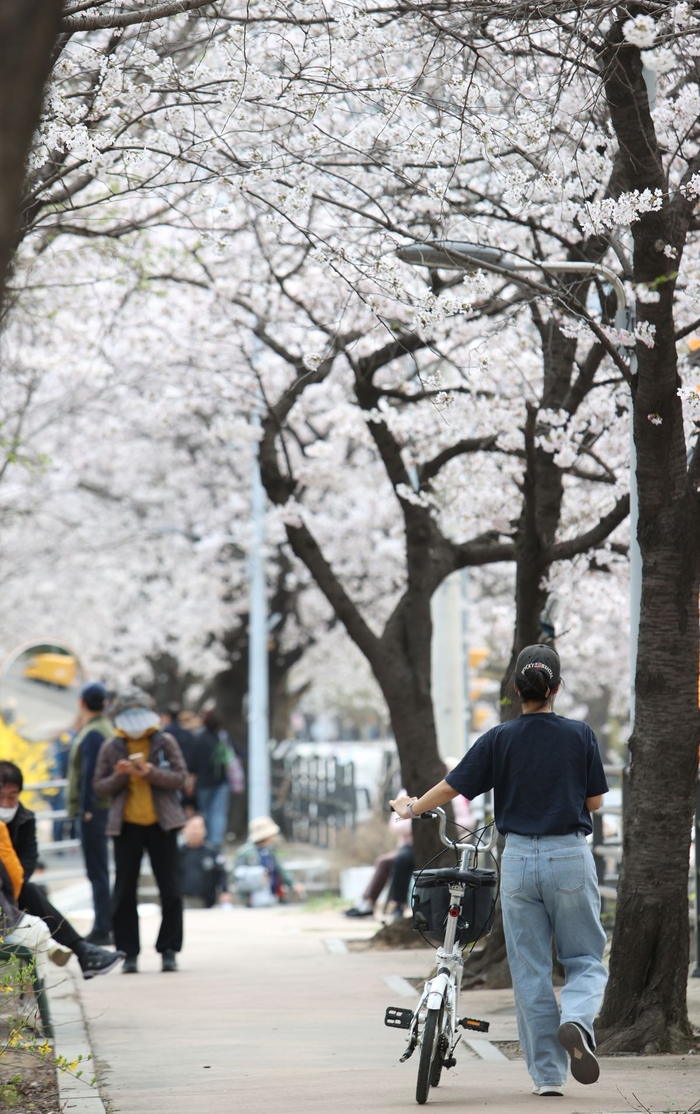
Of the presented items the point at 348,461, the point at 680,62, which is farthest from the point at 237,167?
the point at 348,461

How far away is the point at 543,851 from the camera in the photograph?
553cm

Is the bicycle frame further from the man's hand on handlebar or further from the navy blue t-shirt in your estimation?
the navy blue t-shirt

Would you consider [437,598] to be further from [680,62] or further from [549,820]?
[549,820]

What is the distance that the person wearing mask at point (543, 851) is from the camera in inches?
217

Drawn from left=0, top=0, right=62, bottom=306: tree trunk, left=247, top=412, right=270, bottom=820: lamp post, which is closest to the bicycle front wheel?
left=0, top=0, right=62, bottom=306: tree trunk

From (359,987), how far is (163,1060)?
2.85 m

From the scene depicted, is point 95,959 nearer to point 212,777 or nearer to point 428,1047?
point 428,1047

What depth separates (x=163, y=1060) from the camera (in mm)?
6676

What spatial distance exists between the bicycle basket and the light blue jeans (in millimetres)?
95

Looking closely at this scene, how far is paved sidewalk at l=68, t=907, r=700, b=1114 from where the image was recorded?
5562mm

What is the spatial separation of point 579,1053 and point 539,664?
1.45m

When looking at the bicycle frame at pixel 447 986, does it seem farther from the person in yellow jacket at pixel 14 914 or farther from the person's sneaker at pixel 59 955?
the person's sneaker at pixel 59 955

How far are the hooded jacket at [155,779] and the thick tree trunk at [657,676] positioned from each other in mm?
3818

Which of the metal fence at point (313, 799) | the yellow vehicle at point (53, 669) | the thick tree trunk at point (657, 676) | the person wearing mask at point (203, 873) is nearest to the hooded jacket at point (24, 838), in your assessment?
the thick tree trunk at point (657, 676)
